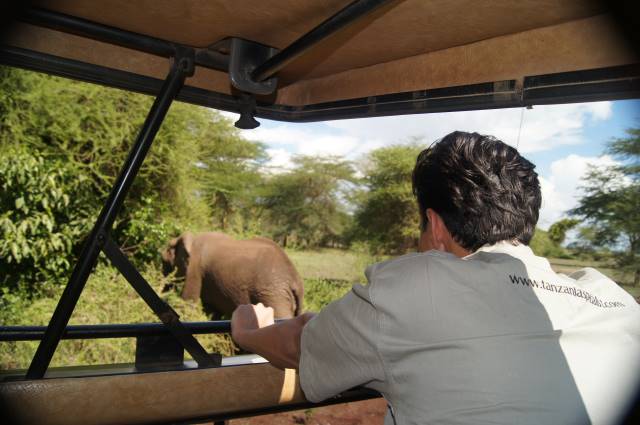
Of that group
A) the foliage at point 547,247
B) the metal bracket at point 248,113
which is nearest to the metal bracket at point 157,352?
the metal bracket at point 248,113

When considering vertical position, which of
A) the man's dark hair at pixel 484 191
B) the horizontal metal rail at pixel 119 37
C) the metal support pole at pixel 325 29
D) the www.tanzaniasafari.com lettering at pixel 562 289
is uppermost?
the horizontal metal rail at pixel 119 37

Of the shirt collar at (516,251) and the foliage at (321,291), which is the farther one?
the foliage at (321,291)

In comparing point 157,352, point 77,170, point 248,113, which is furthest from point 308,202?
point 157,352

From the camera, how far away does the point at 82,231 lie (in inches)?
247

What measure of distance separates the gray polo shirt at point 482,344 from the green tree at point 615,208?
201 inches

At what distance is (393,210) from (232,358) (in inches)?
382

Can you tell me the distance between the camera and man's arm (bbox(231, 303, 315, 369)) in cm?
123

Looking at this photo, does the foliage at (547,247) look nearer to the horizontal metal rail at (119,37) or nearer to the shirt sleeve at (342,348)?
the horizontal metal rail at (119,37)

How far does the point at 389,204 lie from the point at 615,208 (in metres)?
5.20

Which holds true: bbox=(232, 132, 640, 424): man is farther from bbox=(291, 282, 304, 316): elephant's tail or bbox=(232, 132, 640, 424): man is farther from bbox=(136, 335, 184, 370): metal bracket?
bbox=(291, 282, 304, 316): elephant's tail

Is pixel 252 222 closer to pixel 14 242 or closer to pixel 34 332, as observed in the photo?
pixel 14 242

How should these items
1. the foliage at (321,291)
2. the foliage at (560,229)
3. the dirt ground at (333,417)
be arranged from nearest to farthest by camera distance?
the dirt ground at (333,417)
the foliage at (560,229)
the foliage at (321,291)

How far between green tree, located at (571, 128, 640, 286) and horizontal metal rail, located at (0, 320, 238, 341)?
5.20 metres

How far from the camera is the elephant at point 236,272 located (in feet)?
26.6
